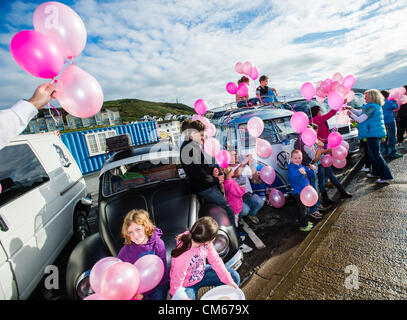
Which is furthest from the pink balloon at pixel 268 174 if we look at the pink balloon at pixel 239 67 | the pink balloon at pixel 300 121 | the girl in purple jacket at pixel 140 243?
the pink balloon at pixel 239 67

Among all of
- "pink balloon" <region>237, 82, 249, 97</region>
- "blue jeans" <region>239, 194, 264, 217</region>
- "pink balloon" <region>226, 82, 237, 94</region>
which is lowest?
"blue jeans" <region>239, 194, 264, 217</region>

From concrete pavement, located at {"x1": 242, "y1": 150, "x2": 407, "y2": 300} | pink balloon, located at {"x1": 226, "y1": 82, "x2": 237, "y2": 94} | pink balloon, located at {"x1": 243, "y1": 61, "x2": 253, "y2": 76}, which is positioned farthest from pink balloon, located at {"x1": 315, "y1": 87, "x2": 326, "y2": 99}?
concrete pavement, located at {"x1": 242, "y1": 150, "x2": 407, "y2": 300}

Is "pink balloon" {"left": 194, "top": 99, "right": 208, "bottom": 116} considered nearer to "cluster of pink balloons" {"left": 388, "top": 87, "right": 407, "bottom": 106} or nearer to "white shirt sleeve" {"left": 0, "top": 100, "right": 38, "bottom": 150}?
"white shirt sleeve" {"left": 0, "top": 100, "right": 38, "bottom": 150}

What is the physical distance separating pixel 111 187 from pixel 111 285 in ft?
7.28

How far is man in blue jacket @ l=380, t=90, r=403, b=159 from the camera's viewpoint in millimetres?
5670

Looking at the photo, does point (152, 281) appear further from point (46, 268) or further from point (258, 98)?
→ point (258, 98)

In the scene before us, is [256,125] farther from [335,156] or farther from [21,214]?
[21,214]

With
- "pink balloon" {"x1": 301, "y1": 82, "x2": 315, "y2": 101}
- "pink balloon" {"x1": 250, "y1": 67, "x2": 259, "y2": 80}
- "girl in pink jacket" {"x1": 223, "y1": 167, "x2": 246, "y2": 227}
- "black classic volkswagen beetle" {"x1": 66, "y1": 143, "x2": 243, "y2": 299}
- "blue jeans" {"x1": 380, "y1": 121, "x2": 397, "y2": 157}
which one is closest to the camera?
"black classic volkswagen beetle" {"x1": 66, "y1": 143, "x2": 243, "y2": 299}

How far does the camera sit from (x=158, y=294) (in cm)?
216

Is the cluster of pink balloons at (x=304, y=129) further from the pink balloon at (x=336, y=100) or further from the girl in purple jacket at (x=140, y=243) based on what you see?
the girl in purple jacket at (x=140, y=243)

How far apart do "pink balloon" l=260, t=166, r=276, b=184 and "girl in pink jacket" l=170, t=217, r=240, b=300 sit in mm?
2201

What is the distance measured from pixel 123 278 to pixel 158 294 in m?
0.72
